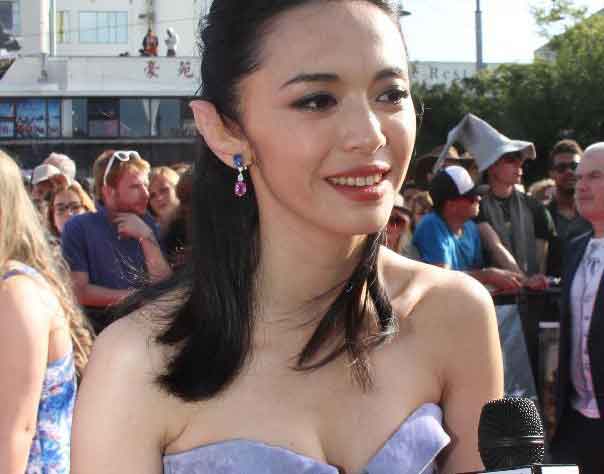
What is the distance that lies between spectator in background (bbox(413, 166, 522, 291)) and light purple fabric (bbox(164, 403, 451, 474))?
138 inches

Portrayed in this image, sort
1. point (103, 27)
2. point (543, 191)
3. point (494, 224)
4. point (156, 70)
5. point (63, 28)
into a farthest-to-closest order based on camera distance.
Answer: point (63, 28), point (103, 27), point (156, 70), point (543, 191), point (494, 224)

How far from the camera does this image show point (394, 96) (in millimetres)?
1816

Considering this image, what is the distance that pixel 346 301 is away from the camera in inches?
78.5

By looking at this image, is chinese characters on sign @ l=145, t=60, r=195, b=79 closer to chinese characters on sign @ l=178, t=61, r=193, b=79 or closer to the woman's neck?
chinese characters on sign @ l=178, t=61, r=193, b=79

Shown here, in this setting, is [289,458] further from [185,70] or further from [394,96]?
[185,70]

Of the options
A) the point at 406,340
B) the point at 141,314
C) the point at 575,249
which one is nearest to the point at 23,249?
the point at 141,314

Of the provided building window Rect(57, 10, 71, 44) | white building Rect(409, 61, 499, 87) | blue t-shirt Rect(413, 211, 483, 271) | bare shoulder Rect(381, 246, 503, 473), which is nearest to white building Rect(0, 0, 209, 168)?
white building Rect(409, 61, 499, 87)

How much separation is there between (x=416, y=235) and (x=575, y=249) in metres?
0.90

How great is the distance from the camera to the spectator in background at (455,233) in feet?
17.6

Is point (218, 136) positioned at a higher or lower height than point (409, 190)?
higher

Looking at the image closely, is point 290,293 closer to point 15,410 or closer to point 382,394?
point 382,394

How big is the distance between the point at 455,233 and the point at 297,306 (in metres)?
3.72

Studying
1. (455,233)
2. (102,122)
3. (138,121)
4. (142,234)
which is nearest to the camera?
(142,234)

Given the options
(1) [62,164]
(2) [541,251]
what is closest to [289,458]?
(2) [541,251]
